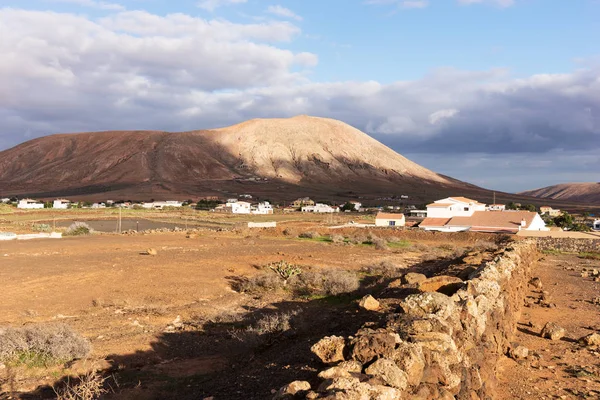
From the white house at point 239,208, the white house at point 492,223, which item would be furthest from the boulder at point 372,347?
the white house at point 239,208

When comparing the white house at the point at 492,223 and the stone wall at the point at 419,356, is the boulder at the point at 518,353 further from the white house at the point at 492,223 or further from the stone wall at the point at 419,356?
the white house at the point at 492,223

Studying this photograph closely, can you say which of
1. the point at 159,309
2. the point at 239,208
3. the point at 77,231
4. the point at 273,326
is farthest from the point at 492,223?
the point at 239,208

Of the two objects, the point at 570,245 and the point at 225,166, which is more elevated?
the point at 225,166

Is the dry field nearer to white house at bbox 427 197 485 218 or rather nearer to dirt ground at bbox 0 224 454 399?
dirt ground at bbox 0 224 454 399

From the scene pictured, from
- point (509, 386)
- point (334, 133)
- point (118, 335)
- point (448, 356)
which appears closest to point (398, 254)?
point (118, 335)

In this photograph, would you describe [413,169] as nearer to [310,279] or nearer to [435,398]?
[310,279]

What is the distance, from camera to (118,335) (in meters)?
11.8

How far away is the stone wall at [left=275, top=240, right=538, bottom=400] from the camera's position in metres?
4.20

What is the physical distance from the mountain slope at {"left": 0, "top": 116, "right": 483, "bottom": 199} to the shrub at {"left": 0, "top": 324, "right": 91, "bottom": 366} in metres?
117

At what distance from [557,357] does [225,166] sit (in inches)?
6018

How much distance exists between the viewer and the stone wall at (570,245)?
117ft

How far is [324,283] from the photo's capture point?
1827 cm

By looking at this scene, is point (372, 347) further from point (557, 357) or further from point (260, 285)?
point (260, 285)

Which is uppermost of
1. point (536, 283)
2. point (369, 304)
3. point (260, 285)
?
point (369, 304)
